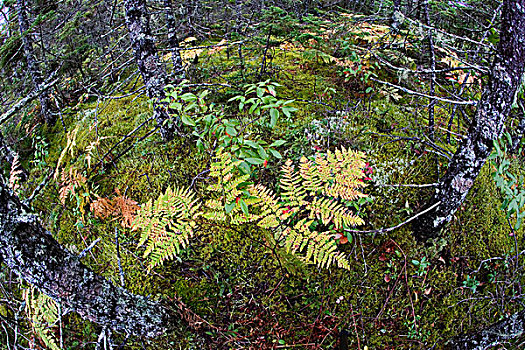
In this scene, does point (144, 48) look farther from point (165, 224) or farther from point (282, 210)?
point (282, 210)

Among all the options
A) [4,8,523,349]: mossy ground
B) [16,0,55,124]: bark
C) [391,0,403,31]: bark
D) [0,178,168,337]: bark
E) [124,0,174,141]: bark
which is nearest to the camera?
[0,178,168,337]: bark

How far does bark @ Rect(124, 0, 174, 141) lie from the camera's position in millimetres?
3545

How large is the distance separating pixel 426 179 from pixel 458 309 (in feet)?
5.18

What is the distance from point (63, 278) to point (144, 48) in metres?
2.79

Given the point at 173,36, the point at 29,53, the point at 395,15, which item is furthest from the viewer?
the point at 395,15

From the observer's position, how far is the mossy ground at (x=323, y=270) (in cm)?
317

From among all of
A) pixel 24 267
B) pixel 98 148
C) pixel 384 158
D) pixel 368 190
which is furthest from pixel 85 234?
pixel 384 158

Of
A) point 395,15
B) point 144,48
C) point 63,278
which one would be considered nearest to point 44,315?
point 63,278

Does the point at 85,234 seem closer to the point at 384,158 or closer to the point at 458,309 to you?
the point at 384,158

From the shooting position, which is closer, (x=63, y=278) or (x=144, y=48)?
(x=63, y=278)

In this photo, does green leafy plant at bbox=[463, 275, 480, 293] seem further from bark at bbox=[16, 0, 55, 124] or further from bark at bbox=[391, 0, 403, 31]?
bark at bbox=[16, 0, 55, 124]

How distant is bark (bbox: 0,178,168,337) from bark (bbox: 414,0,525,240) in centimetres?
335

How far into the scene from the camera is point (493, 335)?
10.3 ft

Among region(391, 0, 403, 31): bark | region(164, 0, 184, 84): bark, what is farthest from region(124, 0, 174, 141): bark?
region(391, 0, 403, 31): bark
